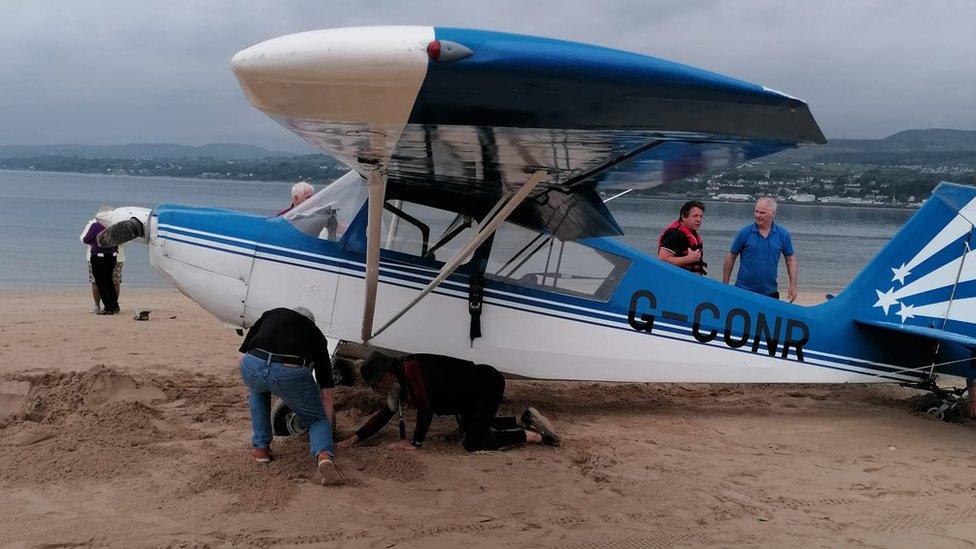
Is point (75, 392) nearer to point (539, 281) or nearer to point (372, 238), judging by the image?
point (372, 238)

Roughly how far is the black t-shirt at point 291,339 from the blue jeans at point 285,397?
79mm

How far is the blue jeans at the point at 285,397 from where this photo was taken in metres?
4.86

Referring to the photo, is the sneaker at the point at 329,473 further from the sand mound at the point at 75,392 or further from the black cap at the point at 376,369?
the sand mound at the point at 75,392

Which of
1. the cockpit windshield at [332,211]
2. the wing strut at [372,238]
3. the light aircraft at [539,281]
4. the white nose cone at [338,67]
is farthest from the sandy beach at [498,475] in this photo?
the white nose cone at [338,67]

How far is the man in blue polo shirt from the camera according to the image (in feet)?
25.4

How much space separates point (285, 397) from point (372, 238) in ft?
3.68

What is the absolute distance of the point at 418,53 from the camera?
2.77 metres

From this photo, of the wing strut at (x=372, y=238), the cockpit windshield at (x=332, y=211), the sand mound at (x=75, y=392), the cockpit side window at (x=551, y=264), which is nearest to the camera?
the wing strut at (x=372, y=238)

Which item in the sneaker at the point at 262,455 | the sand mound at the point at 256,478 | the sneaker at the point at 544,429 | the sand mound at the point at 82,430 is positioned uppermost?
the sneaker at the point at 544,429

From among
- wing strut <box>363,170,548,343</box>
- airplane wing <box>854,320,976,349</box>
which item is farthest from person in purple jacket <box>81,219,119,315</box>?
airplane wing <box>854,320,976,349</box>

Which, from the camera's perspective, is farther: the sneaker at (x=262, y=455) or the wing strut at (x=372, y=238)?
the sneaker at (x=262, y=455)

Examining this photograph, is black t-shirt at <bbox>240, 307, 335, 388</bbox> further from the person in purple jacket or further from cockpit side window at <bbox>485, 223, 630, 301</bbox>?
the person in purple jacket

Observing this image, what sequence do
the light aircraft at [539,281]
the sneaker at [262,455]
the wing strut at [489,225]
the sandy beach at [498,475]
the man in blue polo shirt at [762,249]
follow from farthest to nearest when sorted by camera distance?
the man in blue polo shirt at [762,249]
the light aircraft at [539,281]
the sneaker at [262,455]
the wing strut at [489,225]
the sandy beach at [498,475]

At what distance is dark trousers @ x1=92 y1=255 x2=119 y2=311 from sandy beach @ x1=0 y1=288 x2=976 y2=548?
426cm
